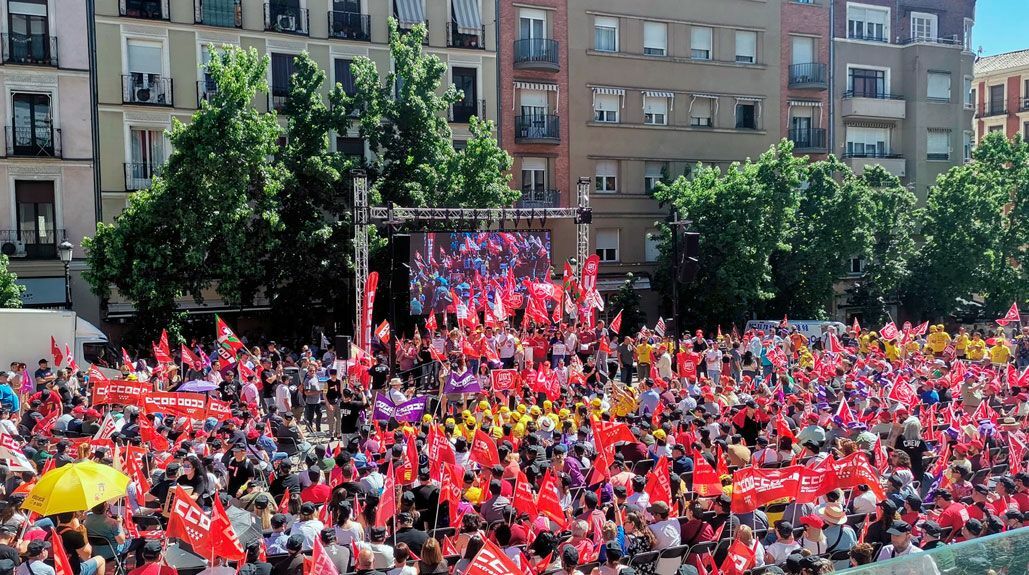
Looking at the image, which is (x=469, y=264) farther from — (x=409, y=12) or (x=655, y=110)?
(x=655, y=110)

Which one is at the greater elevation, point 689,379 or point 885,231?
point 885,231

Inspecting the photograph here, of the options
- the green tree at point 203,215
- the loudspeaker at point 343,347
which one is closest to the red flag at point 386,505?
the loudspeaker at point 343,347

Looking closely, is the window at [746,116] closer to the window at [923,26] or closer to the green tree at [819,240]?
the green tree at [819,240]

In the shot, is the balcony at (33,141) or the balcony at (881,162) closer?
the balcony at (33,141)

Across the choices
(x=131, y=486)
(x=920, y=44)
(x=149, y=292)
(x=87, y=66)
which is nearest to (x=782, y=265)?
(x=920, y=44)

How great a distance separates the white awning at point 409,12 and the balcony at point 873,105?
18.8m

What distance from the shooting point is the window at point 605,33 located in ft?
124

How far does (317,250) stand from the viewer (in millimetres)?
29047

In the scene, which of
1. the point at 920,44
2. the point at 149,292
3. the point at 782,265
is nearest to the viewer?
the point at 149,292

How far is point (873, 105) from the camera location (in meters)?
43.4

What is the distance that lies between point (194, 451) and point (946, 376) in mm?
14363

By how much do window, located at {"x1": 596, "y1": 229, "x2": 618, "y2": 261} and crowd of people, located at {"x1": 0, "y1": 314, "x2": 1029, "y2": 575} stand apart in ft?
53.4

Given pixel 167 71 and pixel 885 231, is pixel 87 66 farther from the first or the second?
pixel 885 231

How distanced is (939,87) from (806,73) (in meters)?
7.62
